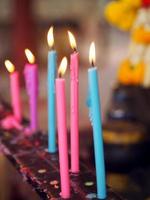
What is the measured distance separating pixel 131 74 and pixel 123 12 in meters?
0.20

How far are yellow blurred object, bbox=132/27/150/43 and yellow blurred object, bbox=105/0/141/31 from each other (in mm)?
60

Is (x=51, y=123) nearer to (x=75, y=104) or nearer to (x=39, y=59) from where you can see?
(x=75, y=104)

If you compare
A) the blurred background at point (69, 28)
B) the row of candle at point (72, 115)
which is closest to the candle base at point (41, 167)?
the row of candle at point (72, 115)

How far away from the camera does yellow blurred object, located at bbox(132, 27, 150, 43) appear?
143 centimetres

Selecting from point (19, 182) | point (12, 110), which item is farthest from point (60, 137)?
point (12, 110)

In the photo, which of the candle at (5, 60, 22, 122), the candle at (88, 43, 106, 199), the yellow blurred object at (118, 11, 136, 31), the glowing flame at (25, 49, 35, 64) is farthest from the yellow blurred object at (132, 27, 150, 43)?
the candle at (88, 43, 106, 199)

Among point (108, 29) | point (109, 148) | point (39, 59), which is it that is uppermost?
point (108, 29)

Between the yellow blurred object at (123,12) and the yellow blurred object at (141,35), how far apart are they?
0.20ft

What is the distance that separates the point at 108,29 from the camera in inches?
134

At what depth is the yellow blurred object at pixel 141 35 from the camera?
1.43 m

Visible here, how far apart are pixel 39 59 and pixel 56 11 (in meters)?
0.43

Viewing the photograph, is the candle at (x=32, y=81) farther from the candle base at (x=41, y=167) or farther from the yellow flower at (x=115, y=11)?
the yellow flower at (x=115, y=11)

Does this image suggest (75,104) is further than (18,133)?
No

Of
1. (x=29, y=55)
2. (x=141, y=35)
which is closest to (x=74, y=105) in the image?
(x=29, y=55)
